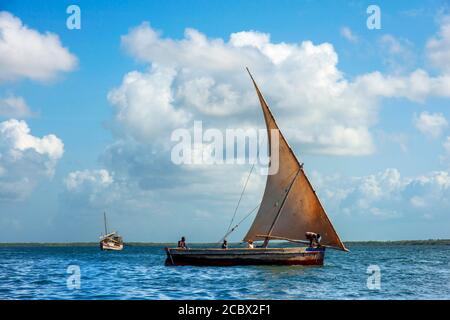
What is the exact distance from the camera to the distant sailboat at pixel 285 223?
4153 centimetres

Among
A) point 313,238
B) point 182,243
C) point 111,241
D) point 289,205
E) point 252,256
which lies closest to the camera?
point 252,256

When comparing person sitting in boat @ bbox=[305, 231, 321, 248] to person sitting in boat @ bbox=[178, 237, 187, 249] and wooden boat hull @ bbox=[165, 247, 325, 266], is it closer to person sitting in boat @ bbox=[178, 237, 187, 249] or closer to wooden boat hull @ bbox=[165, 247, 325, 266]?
wooden boat hull @ bbox=[165, 247, 325, 266]

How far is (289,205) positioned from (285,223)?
162 centimetres

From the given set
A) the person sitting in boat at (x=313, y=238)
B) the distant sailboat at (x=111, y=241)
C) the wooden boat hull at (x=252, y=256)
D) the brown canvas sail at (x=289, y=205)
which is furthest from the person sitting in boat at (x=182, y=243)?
the distant sailboat at (x=111, y=241)

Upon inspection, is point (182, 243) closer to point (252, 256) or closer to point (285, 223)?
point (252, 256)

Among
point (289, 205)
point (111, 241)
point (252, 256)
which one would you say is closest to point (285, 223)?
point (289, 205)

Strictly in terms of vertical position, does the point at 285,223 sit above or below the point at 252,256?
above

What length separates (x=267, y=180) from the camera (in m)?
42.9

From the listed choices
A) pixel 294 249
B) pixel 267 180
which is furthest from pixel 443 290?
pixel 267 180

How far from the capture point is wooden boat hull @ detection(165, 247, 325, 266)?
41438mm

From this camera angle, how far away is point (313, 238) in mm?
41938

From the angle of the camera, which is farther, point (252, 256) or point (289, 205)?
point (289, 205)
